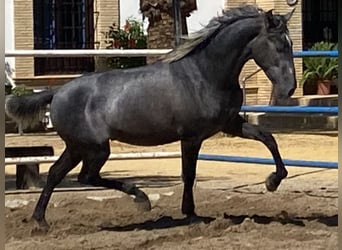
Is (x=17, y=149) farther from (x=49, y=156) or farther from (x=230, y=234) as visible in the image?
(x=230, y=234)

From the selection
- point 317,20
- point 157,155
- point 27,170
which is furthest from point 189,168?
point 317,20

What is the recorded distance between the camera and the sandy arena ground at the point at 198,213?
6516 millimetres

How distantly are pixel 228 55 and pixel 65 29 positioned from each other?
14.5 meters

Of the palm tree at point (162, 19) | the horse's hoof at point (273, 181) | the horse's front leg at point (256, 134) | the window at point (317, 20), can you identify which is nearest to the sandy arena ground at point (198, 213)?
the horse's hoof at point (273, 181)

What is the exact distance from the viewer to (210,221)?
284 inches

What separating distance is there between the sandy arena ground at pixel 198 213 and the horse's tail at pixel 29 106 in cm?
78

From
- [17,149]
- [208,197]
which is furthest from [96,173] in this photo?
[17,149]

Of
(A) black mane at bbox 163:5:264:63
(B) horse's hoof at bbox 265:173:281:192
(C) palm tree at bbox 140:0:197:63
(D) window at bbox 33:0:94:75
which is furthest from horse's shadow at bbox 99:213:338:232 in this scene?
(D) window at bbox 33:0:94:75

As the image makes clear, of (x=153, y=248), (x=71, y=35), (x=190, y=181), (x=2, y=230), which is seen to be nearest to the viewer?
(x=2, y=230)

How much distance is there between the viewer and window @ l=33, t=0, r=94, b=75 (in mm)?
20359

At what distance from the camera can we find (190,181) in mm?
7176

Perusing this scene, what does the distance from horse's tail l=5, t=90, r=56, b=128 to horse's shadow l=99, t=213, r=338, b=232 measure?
0.96 metres

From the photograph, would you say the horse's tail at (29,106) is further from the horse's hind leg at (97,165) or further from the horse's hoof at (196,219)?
the horse's hoof at (196,219)

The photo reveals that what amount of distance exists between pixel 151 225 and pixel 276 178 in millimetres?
999
